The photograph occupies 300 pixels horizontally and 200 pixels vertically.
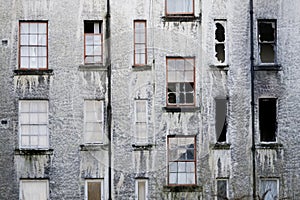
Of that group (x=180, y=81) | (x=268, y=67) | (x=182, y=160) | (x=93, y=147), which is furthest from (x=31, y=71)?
(x=268, y=67)

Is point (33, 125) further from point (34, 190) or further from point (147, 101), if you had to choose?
point (147, 101)

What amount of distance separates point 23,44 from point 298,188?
11.6m

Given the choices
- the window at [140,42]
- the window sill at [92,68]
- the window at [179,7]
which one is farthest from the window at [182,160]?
the window at [179,7]

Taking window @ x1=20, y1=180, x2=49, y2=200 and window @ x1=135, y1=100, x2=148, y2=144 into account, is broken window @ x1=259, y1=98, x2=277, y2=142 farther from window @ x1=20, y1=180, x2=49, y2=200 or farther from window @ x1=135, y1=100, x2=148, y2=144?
window @ x1=20, y1=180, x2=49, y2=200

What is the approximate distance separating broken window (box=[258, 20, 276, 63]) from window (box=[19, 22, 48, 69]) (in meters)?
8.11

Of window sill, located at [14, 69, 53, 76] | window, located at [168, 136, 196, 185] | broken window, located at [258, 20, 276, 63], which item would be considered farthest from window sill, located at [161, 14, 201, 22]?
window sill, located at [14, 69, 53, 76]

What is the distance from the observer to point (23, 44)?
31109 mm

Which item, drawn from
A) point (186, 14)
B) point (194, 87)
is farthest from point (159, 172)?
point (186, 14)

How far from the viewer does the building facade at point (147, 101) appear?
30609mm

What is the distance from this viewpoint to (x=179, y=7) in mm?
31594

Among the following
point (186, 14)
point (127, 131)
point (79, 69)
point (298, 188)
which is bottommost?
point (298, 188)

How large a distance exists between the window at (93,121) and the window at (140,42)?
7.14 ft

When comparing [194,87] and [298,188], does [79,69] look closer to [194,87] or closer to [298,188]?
[194,87]

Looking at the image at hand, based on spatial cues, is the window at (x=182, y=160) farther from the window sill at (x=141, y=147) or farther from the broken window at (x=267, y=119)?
the broken window at (x=267, y=119)
